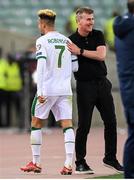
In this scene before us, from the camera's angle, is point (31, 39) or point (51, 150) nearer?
point (51, 150)

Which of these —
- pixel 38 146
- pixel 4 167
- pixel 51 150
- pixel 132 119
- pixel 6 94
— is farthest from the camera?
pixel 6 94

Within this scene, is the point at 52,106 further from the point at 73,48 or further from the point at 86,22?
the point at 86,22

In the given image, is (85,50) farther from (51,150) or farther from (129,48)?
(51,150)

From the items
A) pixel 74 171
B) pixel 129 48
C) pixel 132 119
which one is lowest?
pixel 74 171

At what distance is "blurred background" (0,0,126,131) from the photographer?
20172mm

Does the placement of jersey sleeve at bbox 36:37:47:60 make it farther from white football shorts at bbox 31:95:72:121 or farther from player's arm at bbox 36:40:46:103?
white football shorts at bbox 31:95:72:121

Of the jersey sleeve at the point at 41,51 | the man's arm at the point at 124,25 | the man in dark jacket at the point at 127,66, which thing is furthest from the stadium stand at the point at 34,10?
the man's arm at the point at 124,25

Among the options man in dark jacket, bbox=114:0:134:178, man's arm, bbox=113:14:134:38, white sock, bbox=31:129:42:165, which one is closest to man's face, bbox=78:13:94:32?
white sock, bbox=31:129:42:165

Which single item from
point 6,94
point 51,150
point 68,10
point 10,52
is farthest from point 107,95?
point 68,10

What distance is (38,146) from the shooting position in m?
10.8

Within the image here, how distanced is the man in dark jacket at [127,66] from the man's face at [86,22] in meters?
2.24

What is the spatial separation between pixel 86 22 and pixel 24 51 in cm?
1093

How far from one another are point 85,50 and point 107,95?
2.14 feet

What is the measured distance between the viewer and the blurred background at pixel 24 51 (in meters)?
20.2
